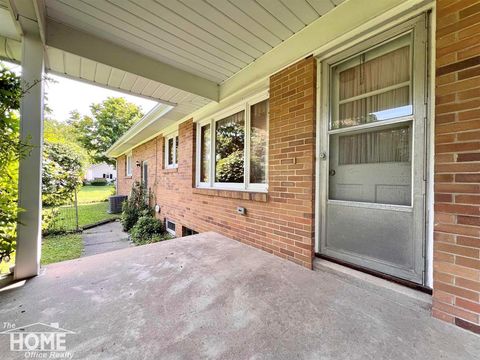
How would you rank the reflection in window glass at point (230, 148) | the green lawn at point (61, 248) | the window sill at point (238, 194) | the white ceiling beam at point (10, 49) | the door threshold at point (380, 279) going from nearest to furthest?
1. the door threshold at point (380, 279)
2. the white ceiling beam at point (10, 49)
3. the window sill at point (238, 194)
4. the reflection in window glass at point (230, 148)
5. the green lawn at point (61, 248)

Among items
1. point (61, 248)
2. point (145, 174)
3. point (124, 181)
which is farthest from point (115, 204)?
point (61, 248)

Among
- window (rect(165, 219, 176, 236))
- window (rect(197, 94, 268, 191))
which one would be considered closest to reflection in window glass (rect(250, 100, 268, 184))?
window (rect(197, 94, 268, 191))

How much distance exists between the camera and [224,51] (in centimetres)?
268

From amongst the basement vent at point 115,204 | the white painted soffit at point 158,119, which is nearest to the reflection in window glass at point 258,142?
the white painted soffit at point 158,119

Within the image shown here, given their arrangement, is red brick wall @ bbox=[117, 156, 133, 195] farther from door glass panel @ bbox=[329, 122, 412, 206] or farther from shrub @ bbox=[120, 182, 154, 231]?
door glass panel @ bbox=[329, 122, 412, 206]

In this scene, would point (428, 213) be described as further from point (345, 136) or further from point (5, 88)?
point (5, 88)

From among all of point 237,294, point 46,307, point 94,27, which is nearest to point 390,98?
point 237,294

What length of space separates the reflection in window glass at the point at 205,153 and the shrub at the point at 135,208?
3580 millimetres

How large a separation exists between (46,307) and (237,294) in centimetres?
144

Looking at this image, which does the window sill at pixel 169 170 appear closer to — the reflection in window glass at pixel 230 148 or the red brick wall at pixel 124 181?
the reflection in window glass at pixel 230 148

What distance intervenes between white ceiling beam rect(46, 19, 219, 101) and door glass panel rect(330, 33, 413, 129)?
2.09m

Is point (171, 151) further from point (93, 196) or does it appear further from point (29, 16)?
point (93, 196)

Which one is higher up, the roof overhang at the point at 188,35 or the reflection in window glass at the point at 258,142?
the roof overhang at the point at 188,35

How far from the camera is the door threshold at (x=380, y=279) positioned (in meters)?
1.62
